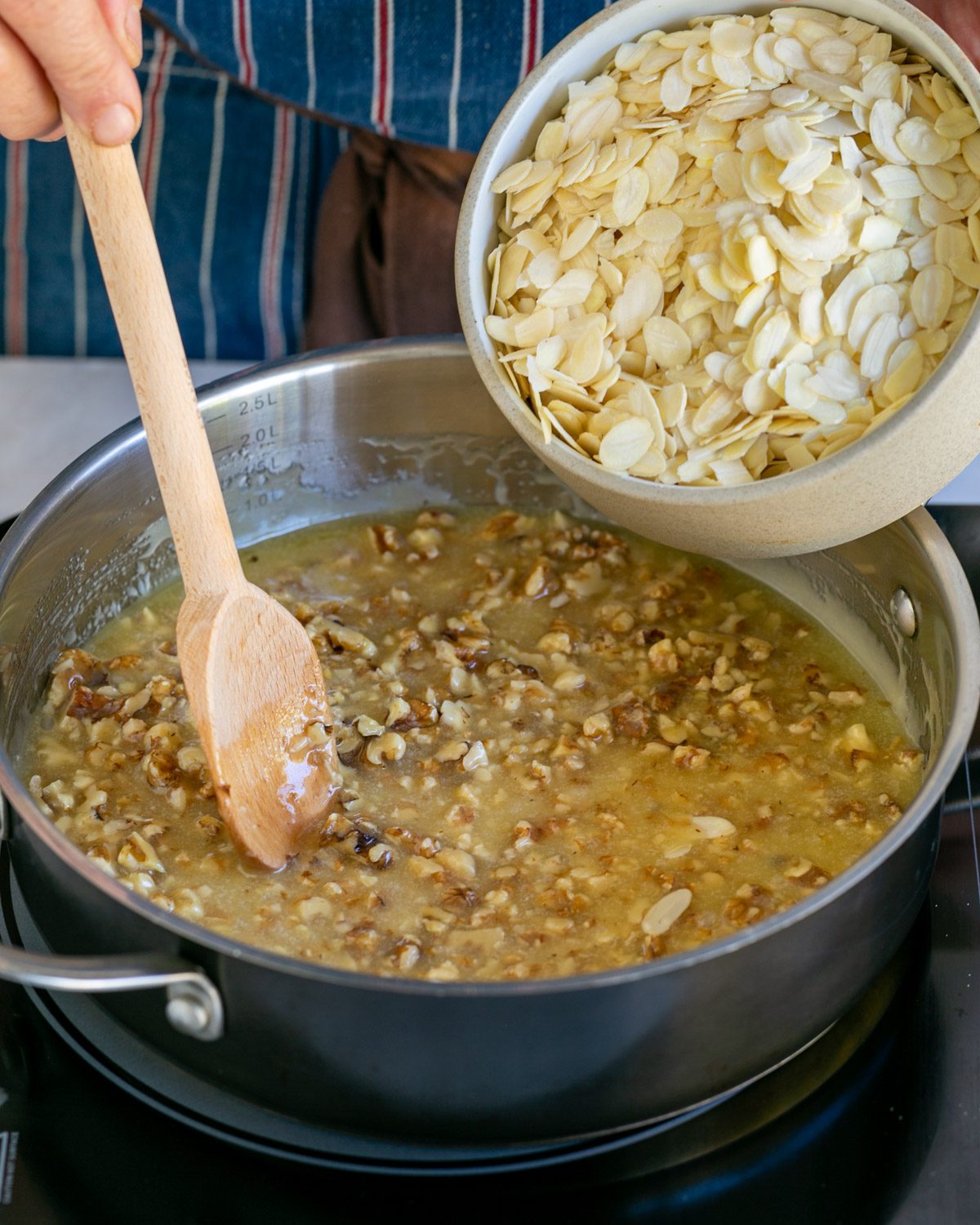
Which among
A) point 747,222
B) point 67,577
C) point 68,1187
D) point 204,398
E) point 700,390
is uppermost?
point 747,222

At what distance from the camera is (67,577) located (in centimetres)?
127

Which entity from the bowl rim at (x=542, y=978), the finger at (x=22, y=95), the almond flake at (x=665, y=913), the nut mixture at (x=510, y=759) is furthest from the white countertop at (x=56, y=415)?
the almond flake at (x=665, y=913)

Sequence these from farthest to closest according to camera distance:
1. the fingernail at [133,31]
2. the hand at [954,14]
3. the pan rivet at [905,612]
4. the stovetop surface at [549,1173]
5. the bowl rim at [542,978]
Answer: the hand at [954,14], the pan rivet at [905,612], the fingernail at [133,31], the stovetop surface at [549,1173], the bowl rim at [542,978]

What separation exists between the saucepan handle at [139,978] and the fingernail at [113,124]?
539 millimetres

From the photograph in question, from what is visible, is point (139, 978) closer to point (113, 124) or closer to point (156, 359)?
point (156, 359)

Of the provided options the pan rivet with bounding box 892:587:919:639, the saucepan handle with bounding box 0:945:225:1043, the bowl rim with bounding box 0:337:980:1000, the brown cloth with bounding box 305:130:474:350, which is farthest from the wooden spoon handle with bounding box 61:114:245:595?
the brown cloth with bounding box 305:130:474:350

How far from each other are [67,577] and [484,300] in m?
0.46

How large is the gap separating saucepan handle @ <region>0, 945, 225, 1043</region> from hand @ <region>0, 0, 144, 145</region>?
1.79 feet

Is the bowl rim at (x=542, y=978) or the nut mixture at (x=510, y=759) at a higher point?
the bowl rim at (x=542, y=978)

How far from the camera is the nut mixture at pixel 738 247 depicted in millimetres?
1010

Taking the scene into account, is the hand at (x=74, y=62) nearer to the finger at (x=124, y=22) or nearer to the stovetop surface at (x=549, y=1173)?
the finger at (x=124, y=22)

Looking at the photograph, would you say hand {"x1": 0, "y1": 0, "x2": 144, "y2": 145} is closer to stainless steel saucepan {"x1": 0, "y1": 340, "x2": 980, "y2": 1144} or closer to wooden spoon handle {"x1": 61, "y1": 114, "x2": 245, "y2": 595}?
wooden spoon handle {"x1": 61, "y1": 114, "x2": 245, "y2": 595}

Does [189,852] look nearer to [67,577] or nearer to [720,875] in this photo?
[67,577]

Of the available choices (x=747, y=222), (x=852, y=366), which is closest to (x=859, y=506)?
(x=852, y=366)
